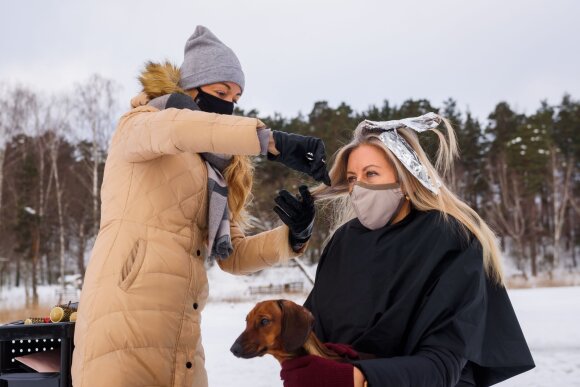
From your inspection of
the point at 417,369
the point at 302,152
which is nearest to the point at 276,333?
the point at 417,369

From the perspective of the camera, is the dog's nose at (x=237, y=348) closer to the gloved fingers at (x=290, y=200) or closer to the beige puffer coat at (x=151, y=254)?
the beige puffer coat at (x=151, y=254)

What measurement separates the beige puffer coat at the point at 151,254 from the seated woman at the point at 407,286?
497 mm

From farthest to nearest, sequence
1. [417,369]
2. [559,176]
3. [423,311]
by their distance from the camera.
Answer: [559,176], [423,311], [417,369]

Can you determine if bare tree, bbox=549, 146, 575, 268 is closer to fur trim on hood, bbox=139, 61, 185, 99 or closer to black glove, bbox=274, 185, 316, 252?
black glove, bbox=274, 185, 316, 252

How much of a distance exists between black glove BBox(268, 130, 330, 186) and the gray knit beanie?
0.69m

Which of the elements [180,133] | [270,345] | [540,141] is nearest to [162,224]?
[180,133]

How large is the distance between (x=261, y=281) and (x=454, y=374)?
88.8 ft

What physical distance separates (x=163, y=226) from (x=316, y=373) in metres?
0.96

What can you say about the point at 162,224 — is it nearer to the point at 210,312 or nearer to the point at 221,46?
the point at 221,46

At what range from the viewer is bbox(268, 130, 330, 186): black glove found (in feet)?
6.24

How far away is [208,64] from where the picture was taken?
8.13ft

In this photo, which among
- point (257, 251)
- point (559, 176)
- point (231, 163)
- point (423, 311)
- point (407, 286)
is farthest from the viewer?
point (559, 176)

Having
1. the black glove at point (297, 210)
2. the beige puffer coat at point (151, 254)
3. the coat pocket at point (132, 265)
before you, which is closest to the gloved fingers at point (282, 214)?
the black glove at point (297, 210)

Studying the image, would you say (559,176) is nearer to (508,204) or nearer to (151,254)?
(508,204)
